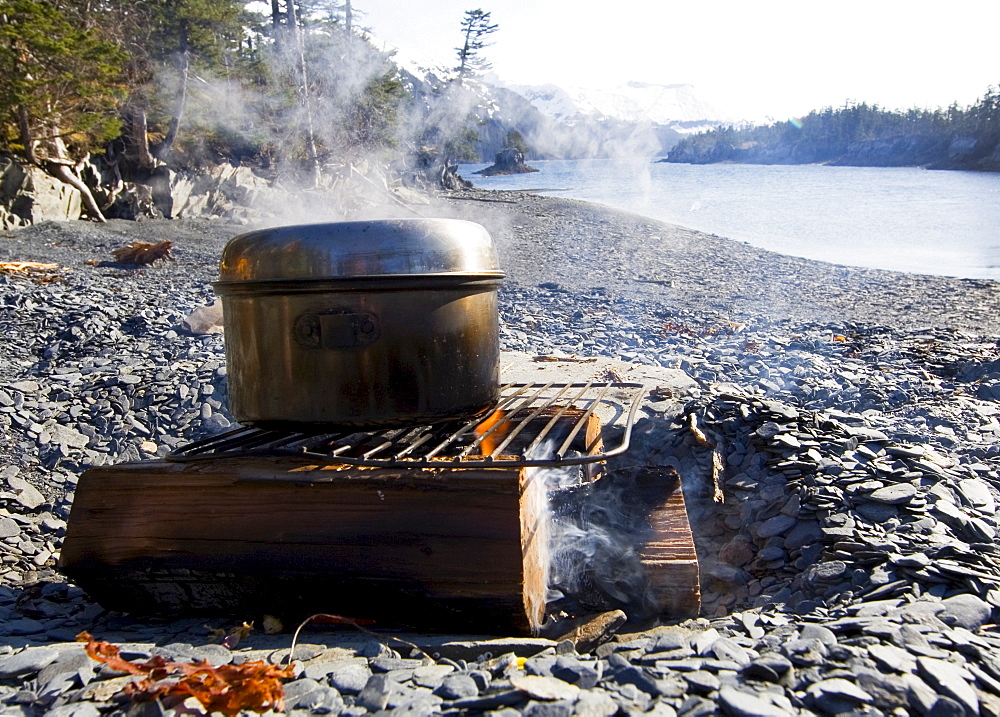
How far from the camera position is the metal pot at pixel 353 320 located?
98.0 inches

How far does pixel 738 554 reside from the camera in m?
3.24

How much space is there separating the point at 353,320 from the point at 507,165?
173 ft

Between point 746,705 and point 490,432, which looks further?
point 490,432

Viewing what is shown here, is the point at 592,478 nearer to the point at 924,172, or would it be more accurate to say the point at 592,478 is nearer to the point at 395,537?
the point at 395,537

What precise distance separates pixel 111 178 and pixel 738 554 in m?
20.1

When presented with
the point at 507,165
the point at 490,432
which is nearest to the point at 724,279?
the point at 490,432

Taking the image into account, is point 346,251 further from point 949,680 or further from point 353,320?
point 949,680

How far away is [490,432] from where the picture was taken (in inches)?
115

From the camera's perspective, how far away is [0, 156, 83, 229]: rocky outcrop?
14773 mm

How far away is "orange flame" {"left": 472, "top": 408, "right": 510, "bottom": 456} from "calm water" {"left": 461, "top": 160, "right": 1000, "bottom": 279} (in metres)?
20.1

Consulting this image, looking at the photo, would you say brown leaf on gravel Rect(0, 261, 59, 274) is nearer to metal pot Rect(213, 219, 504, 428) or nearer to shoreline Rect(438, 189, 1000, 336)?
shoreline Rect(438, 189, 1000, 336)

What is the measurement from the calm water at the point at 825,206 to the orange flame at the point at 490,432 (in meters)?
20.1

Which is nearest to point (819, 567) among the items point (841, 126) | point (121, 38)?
point (121, 38)

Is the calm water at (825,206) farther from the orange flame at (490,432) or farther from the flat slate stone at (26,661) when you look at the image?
the flat slate stone at (26,661)
